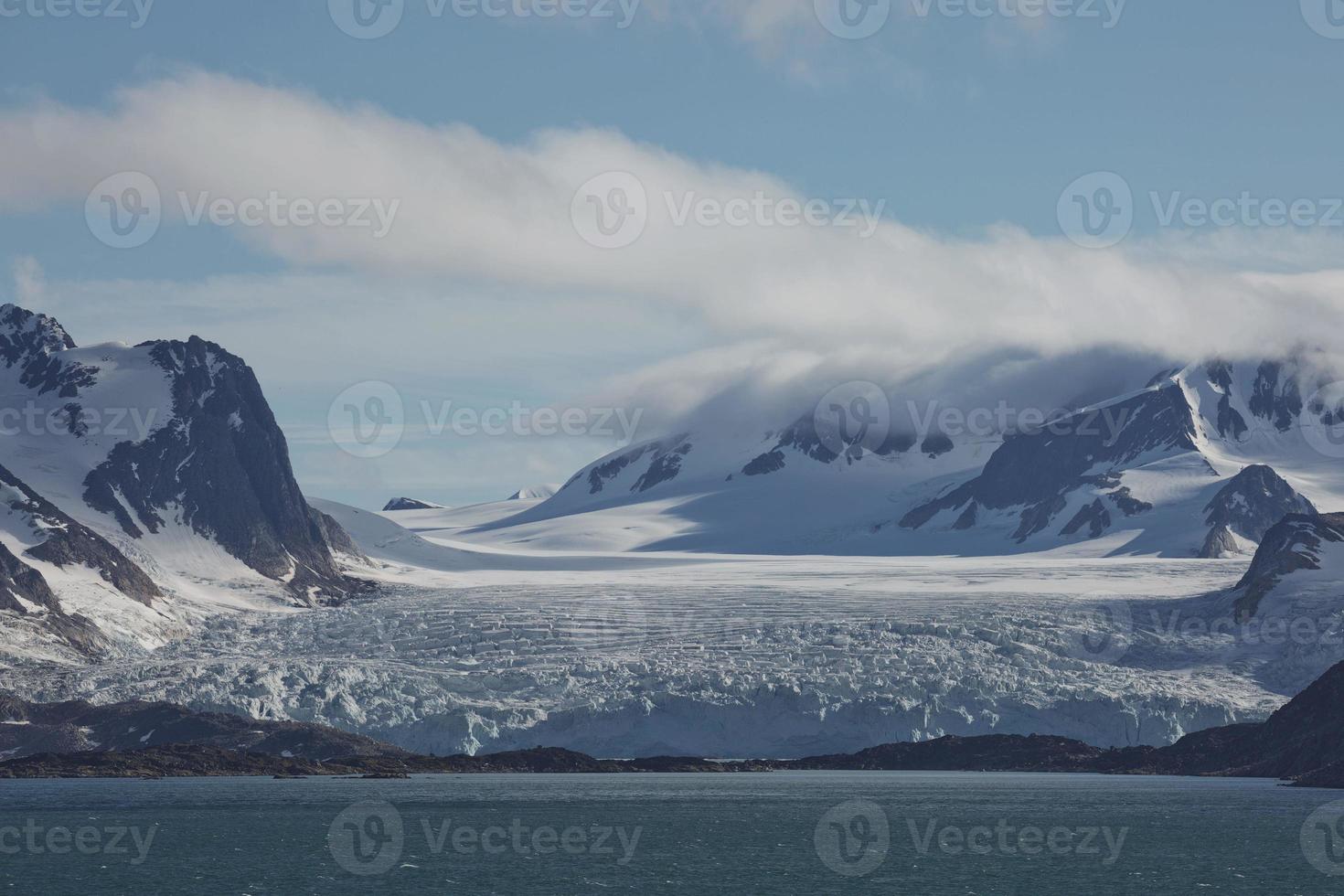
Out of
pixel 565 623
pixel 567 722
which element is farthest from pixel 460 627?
pixel 567 722

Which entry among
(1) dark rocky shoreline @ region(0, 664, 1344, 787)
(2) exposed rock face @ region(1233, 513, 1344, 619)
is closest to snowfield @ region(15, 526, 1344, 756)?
(1) dark rocky shoreline @ region(0, 664, 1344, 787)

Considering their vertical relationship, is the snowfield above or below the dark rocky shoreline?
above

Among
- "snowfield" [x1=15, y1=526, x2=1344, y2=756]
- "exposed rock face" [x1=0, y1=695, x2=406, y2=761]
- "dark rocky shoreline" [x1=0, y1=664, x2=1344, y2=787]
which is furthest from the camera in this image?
"snowfield" [x1=15, y1=526, x2=1344, y2=756]

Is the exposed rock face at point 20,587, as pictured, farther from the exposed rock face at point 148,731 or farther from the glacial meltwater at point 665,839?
the glacial meltwater at point 665,839

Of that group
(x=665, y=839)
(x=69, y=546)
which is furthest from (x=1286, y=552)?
(x=69, y=546)

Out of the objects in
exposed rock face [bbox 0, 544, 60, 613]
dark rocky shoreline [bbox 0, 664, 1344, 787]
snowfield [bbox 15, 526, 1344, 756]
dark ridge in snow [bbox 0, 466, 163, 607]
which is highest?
dark ridge in snow [bbox 0, 466, 163, 607]

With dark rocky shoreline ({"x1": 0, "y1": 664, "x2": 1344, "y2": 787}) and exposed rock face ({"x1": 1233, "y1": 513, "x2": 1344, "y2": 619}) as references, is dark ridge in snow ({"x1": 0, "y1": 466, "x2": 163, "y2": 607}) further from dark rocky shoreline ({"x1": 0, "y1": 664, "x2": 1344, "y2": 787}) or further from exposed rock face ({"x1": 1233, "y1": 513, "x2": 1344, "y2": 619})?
exposed rock face ({"x1": 1233, "y1": 513, "x2": 1344, "y2": 619})

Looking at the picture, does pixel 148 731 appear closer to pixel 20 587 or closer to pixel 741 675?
pixel 20 587
